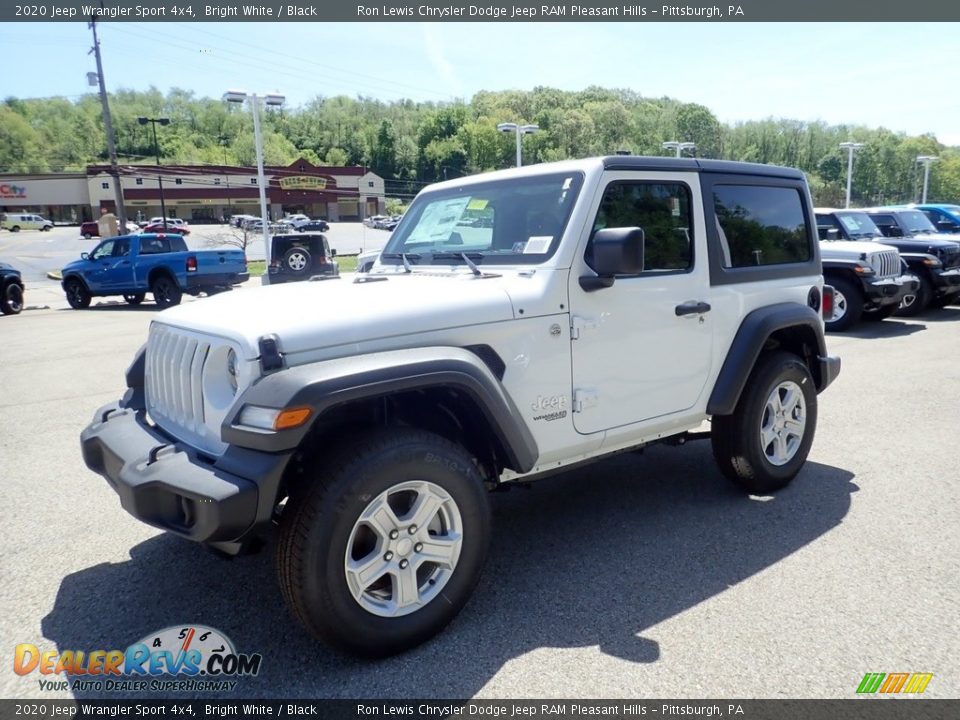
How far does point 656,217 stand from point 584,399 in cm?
115

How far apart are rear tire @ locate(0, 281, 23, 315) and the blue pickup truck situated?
1.58m

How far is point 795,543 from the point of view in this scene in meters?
3.64

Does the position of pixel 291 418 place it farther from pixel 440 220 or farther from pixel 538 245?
pixel 440 220

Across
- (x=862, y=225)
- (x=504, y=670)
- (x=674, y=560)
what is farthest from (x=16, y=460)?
(x=862, y=225)

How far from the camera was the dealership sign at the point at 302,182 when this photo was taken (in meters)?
77.5

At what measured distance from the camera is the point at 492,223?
145 inches

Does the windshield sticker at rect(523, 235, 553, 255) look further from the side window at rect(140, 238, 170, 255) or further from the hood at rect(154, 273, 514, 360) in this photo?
the side window at rect(140, 238, 170, 255)

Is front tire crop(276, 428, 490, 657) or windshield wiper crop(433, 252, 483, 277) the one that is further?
windshield wiper crop(433, 252, 483, 277)

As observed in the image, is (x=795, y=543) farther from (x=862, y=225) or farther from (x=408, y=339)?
(x=862, y=225)

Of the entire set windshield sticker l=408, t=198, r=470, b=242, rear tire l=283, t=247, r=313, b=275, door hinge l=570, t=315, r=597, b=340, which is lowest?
rear tire l=283, t=247, r=313, b=275

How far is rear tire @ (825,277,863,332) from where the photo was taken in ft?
35.0

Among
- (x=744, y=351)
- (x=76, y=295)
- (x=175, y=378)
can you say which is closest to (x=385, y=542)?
(x=175, y=378)

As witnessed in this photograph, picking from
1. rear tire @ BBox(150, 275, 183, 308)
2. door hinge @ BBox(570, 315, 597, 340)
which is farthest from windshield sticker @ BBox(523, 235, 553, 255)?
rear tire @ BBox(150, 275, 183, 308)

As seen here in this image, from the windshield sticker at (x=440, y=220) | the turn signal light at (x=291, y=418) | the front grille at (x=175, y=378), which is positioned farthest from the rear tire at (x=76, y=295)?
the turn signal light at (x=291, y=418)
